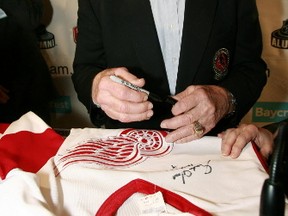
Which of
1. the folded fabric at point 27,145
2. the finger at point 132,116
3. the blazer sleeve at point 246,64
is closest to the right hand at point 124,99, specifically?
the finger at point 132,116

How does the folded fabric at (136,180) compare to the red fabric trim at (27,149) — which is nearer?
the folded fabric at (136,180)

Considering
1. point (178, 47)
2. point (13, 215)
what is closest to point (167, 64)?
point (178, 47)

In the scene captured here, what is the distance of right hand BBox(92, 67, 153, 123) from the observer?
73 cm

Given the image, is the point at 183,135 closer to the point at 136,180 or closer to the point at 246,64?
the point at 136,180

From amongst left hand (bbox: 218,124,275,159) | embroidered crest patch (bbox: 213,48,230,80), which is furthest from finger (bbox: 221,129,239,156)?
embroidered crest patch (bbox: 213,48,230,80)

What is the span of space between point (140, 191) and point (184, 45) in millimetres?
440

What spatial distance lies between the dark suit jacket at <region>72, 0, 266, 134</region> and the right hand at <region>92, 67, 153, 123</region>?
183mm

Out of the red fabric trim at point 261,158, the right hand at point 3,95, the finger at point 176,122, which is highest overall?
the finger at point 176,122

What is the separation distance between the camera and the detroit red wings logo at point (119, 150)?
2.26 feet

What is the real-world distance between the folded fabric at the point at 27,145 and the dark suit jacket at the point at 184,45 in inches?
7.8

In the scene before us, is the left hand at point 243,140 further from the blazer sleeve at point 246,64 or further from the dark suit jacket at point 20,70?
the dark suit jacket at point 20,70

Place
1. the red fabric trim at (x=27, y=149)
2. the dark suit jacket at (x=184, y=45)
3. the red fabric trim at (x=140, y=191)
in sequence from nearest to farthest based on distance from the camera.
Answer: the red fabric trim at (x=140, y=191) < the red fabric trim at (x=27, y=149) < the dark suit jacket at (x=184, y=45)

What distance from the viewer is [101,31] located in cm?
100
